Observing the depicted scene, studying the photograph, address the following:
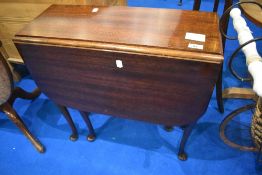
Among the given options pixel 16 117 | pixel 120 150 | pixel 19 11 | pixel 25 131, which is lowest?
pixel 120 150

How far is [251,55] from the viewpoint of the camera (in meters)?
0.82

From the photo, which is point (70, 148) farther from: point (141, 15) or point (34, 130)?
point (141, 15)

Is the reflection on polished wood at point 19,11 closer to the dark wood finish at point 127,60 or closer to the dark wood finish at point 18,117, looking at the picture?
the dark wood finish at point 127,60

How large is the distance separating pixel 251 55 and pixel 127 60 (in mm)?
458

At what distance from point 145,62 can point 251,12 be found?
56cm

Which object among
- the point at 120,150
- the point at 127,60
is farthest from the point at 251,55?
the point at 120,150

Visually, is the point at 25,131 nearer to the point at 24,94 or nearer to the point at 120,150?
the point at 24,94

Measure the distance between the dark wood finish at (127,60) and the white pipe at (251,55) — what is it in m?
0.10

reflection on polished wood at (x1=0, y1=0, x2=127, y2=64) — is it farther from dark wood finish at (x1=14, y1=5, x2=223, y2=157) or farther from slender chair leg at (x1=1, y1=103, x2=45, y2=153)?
slender chair leg at (x1=1, y1=103, x2=45, y2=153)

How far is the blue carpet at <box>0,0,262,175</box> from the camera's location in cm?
132

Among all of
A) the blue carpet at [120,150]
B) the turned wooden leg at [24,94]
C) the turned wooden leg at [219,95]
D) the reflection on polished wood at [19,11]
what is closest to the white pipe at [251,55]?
the turned wooden leg at [219,95]

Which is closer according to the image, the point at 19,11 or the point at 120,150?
the point at 120,150

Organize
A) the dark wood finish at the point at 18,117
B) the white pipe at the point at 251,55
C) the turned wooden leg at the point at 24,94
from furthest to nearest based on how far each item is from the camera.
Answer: the turned wooden leg at the point at 24,94 < the dark wood finish at the point at 18,117 < the white pipe at the point at 251,55

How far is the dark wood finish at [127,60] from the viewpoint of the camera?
0.81 m
